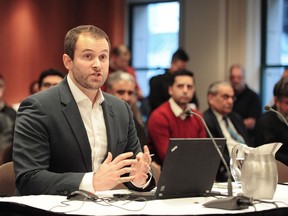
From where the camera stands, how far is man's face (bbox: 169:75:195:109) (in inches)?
217

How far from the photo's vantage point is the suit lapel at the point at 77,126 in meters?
2.97

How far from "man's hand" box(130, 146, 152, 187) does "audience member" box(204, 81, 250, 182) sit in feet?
9.00

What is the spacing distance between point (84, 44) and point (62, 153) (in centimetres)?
53

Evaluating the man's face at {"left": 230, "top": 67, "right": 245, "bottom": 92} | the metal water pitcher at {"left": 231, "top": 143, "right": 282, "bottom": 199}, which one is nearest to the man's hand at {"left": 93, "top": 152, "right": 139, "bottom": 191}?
the metal water pitcher at {"left": 231, "top": 143, "right": 282, "bottom": 199}

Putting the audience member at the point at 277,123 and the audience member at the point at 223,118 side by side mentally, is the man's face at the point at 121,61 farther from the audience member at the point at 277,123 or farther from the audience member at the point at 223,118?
the audience member at the point at 277,123

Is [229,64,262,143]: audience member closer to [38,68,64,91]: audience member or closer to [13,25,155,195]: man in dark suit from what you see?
[38,68,64,91]: audience member

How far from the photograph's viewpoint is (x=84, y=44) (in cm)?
297

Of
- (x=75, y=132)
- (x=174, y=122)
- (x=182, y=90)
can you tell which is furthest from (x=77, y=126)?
(x=182, y=90)

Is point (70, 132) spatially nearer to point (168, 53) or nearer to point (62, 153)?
point (62, 153)

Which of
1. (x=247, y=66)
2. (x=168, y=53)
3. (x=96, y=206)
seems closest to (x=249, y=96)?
(x=247, y=66)

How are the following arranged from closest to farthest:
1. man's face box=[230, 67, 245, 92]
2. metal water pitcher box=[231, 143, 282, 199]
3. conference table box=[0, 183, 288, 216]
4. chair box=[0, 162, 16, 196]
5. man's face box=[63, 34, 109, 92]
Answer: conference table box=[0, 183, 288, 216] < metal water pitcher box=[231, 143, 282, 199] < man's face box=[63, 34, 109, 92] < chair box=[0, 162, 16, 196] < man's face box=[230, 67, 245, 92]

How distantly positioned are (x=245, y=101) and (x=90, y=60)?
15.2 ft

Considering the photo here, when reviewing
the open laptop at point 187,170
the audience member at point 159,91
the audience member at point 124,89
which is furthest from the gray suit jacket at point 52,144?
the audience member at point 159,91

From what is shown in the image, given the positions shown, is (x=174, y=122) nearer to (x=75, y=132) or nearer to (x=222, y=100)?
(x=222, y=100)
